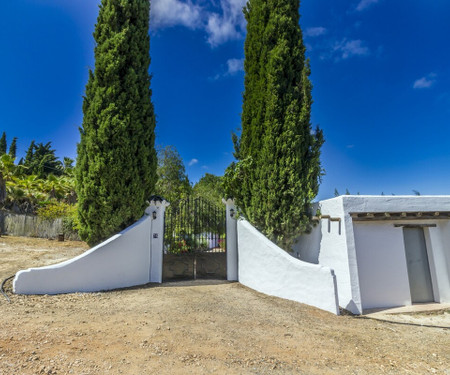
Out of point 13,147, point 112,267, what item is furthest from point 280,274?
point 13,147

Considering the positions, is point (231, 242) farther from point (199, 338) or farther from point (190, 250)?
point (199, 338)

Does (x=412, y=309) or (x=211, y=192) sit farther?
(x=211, y=192)

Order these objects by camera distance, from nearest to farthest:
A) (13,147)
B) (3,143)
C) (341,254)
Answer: (341,254), (3,143), (13,147)

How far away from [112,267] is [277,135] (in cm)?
623

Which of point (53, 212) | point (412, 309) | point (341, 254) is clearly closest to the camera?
point (412, 309)

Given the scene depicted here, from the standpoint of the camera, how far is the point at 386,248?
6.42 metres

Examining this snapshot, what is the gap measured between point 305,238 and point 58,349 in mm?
6655

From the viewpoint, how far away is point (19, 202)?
2078 cm

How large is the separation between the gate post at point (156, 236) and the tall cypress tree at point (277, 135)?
8.12 feet

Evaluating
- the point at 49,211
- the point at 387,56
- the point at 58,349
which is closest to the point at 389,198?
the point at 58,349

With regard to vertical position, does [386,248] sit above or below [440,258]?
above

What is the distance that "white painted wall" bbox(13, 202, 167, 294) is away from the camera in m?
5.92

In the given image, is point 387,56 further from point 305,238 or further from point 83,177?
point 83,177

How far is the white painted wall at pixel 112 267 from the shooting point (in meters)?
5.92
